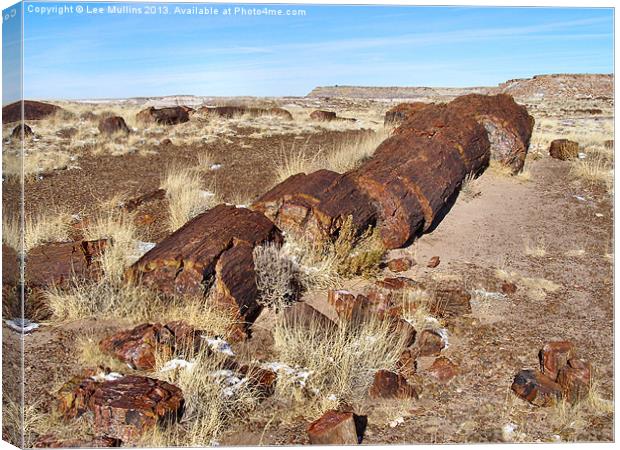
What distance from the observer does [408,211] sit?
6801mm

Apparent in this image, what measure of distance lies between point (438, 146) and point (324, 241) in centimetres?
294

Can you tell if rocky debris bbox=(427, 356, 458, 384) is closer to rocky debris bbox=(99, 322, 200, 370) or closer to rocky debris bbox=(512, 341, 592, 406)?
rocky debris bbox=(512, 341, 592, 406)

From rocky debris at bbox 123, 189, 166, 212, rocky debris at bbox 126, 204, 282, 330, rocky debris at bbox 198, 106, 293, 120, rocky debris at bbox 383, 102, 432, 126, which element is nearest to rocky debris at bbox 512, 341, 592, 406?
rocky debris at bbox 126, 204, 282, 330

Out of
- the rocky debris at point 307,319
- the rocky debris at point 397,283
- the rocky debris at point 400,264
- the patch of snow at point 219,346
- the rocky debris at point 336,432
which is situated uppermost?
the rocky debris at point 400,264

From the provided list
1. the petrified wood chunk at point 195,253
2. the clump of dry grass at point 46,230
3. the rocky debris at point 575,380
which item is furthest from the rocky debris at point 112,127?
the rocky debris at point 575,380

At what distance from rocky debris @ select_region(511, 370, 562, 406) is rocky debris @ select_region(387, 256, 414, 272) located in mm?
2090

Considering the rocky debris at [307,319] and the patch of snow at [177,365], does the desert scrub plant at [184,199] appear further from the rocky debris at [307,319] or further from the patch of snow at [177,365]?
the patch of snow at [177,365]

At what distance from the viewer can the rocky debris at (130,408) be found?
3527 mm

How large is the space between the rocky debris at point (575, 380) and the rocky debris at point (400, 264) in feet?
7.20

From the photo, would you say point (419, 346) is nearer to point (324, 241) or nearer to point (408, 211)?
point (324, 241)

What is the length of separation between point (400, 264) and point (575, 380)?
7.76 feet

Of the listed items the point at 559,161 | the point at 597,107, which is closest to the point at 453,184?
the point at 559,161

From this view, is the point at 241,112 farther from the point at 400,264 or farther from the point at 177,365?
the point at 177,365

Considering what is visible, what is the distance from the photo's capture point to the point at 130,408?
3541mm
